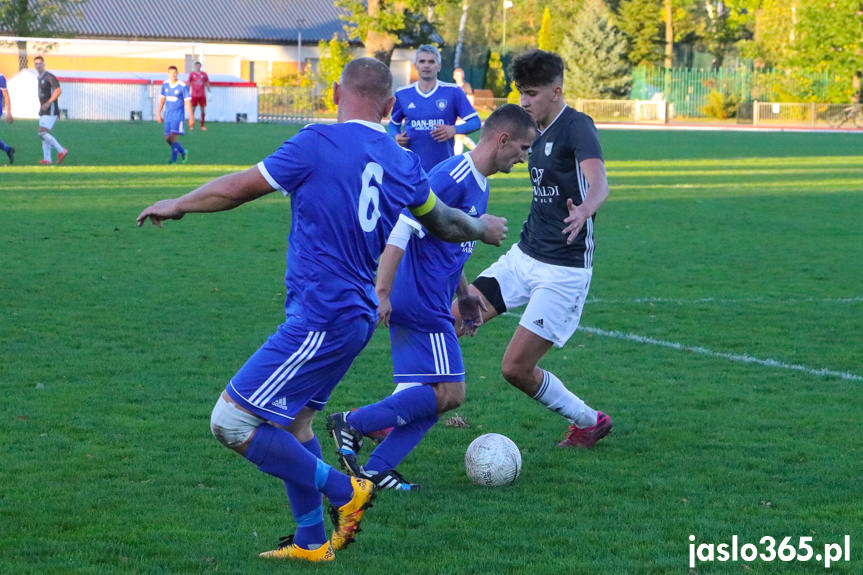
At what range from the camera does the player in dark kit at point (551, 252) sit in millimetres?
6078

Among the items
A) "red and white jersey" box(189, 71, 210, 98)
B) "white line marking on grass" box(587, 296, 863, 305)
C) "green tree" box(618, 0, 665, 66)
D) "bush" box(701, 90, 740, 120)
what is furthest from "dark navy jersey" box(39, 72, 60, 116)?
"green tree" box(618, 0, 665, 66)

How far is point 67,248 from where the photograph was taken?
43.5 ft

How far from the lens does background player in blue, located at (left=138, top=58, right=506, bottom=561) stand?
4129mm

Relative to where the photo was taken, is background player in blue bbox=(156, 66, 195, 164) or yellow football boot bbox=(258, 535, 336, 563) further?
background player in blue bbox=(156, 66, 195, 164)

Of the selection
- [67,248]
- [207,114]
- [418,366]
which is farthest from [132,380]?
[207,114]

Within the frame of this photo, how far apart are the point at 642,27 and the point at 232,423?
7509 cm

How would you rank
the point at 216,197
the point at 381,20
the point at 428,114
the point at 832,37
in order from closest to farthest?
the point at 216,197 → the point at 428,114 → the point at 381,20 → the point at 832,37

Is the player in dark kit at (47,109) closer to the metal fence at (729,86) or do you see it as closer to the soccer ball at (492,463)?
the soccer ball at (492,463)

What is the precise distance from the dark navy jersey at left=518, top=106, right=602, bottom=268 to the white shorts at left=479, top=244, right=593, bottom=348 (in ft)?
0.18

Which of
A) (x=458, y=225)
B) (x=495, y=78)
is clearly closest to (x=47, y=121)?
(x=458, y=225)

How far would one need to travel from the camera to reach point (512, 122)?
17.9 ft

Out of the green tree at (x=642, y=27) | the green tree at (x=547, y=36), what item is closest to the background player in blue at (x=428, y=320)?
the green tree at (x=642, y=27)

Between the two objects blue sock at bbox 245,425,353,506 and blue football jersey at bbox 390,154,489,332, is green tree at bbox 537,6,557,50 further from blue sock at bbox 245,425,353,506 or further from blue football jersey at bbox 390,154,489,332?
blue sock at bbox 245,425,353,506

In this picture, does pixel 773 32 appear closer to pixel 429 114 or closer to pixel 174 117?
pixel 174 117
